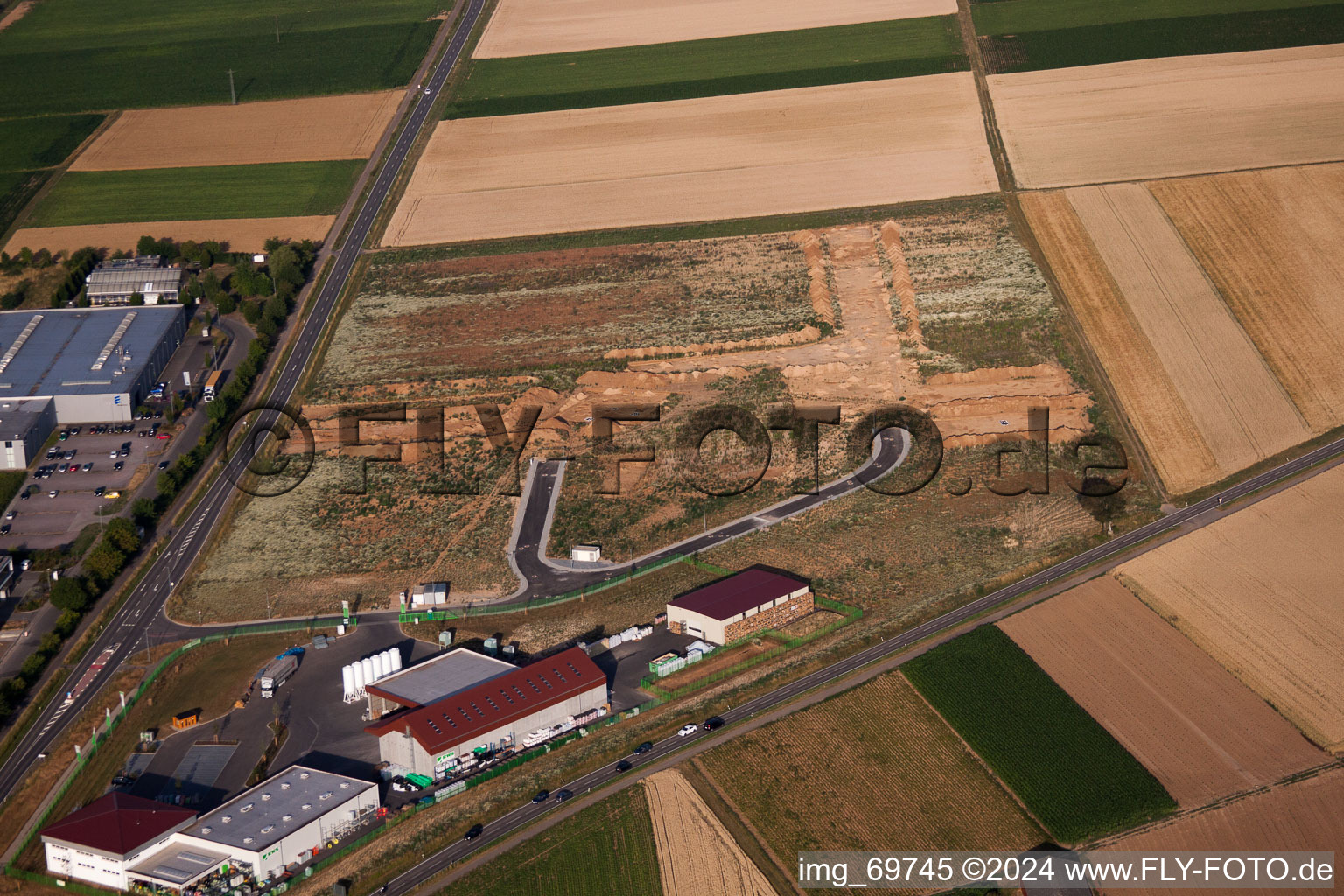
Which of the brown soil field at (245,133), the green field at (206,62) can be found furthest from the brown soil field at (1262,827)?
the green field at (206,62)

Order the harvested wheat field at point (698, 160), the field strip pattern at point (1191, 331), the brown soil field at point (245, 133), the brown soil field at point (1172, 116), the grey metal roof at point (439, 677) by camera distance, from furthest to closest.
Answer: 1. the brown soil field at point (245, 133)
2. the harvested wheat field at point (698, 160)
3. the brown soil field at point (1172, 116)
4. the field strip pattern at point (1191, 331)
5. the grey metal roof at point (439, 677)

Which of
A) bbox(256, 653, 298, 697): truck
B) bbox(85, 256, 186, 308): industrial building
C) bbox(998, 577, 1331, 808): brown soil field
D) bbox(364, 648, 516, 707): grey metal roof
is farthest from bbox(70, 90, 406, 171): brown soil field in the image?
bbox(998, 577, 1331, 808): brown soil field

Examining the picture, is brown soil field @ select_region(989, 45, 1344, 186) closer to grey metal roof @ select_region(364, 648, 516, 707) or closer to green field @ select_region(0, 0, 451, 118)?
green field @ select_region(0, 0, 451, 118)

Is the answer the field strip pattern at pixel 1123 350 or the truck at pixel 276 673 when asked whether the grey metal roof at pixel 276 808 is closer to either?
the truck at pixel 276 673

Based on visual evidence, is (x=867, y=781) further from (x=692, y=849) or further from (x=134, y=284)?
(x=134, y=284)

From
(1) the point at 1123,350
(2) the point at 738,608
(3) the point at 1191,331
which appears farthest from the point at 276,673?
(3) the point at 1191,331

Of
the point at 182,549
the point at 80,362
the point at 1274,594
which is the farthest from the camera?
the point at 80,362

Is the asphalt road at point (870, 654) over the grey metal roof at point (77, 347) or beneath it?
beneath
